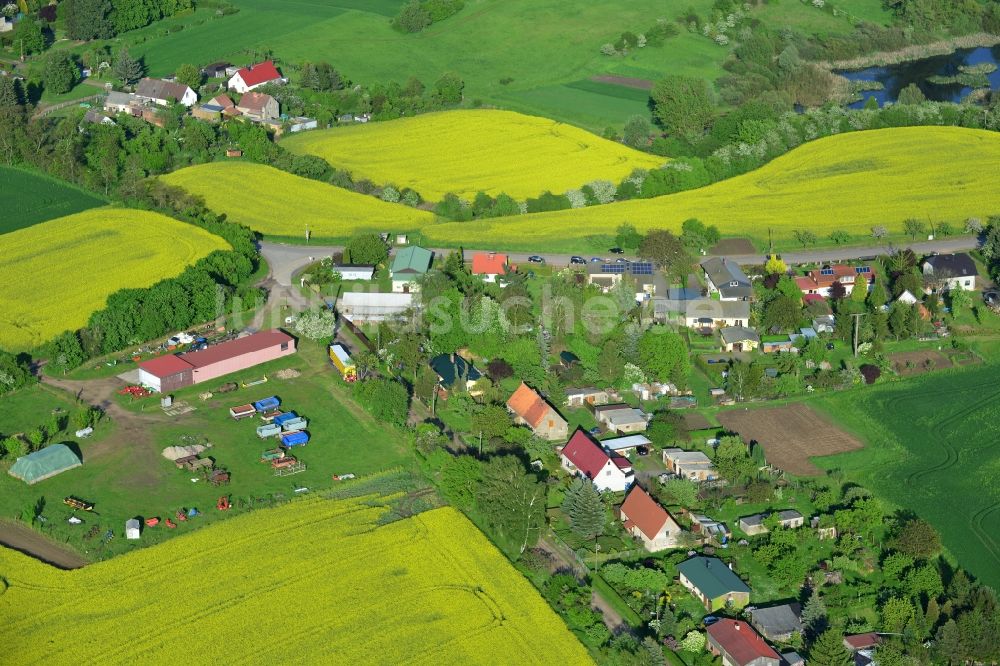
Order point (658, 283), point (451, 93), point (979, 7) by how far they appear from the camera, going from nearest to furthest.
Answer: point (658, 283) → point (451, 93) → point (979, 7)

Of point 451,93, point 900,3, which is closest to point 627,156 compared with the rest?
point 451,93

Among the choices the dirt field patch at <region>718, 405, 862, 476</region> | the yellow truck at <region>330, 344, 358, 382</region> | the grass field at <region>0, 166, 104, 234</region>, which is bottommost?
the dirt field patch at <region>718, 405, 862, 476</region>

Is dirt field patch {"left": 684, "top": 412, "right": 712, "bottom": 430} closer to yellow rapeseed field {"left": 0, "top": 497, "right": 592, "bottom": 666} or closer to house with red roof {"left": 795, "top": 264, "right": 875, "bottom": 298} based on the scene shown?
yellow rapeseed field {"left": 0, "top": 497, "right": 592, "bottom": 666}

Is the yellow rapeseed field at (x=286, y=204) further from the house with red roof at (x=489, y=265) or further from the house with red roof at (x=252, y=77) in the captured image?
the house with red roof at (x=252, y=77)

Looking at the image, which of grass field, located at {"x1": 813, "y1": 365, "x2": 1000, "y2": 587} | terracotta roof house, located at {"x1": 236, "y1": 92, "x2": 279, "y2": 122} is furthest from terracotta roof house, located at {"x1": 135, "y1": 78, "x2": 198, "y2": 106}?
grass field, located at {"x1": 813, "y1": 365, "x2": 1000, "y2": 587}

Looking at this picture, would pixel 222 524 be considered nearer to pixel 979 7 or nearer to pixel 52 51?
pixel 52 51

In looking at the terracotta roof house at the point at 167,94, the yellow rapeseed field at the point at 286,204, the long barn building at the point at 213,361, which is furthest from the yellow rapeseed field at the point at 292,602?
the terracotta roof house at the point at 167,94
